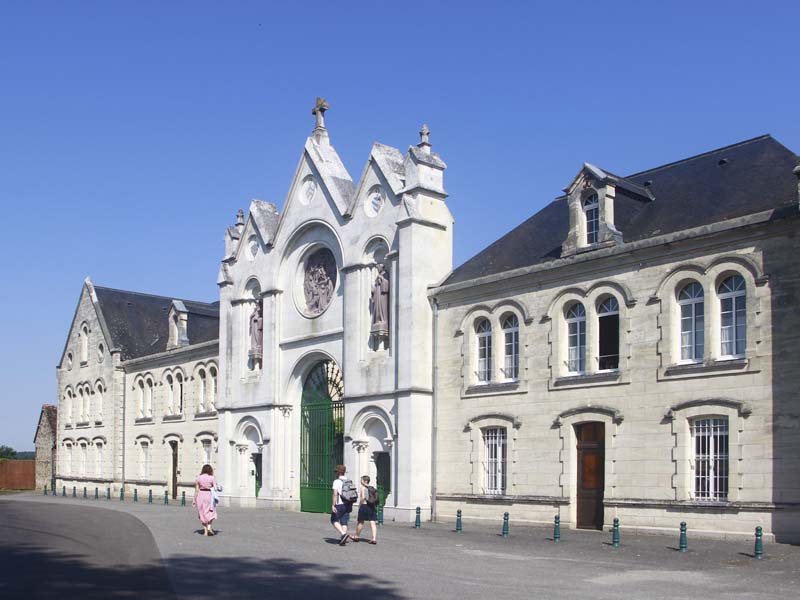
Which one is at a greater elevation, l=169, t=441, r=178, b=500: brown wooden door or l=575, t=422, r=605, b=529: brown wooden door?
l=575, t=422, r=605, b=529: brown wooden door

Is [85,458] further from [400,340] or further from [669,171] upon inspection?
[669,171]

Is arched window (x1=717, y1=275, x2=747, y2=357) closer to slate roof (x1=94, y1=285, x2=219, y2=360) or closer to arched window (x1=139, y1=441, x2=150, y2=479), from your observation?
slate roof (x1=94, y1=285, x2=219, y2=360)

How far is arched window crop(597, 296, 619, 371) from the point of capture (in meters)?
25.3

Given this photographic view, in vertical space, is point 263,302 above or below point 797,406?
above

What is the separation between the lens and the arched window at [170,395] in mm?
47094

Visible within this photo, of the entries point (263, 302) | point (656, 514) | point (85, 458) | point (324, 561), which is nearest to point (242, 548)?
point (324, 561)

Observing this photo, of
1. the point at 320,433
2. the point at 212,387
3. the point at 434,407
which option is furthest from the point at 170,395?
the point at 434,407

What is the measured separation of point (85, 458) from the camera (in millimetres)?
55062

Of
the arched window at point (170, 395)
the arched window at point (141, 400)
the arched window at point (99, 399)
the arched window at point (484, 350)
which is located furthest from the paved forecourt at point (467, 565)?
the arched window at point (99, 399)

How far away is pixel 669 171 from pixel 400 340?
30.2 feet

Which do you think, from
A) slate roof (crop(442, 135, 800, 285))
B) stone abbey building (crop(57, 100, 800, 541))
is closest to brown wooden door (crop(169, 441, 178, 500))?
stone abbey building (crop(57, 100, 800, 541))

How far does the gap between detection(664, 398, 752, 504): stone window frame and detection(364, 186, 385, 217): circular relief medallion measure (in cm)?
1261

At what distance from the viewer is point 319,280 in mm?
35500

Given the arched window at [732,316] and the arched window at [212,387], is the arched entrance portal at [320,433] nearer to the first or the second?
the arched window at [212,387]
